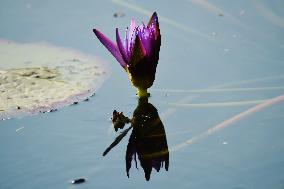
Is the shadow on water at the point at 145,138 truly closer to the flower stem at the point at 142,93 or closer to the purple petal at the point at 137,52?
the flower stem at the point at 142,93

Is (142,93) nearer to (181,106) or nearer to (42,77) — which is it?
(181,106)

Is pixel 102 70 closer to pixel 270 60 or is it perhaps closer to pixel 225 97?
pixel 225 97

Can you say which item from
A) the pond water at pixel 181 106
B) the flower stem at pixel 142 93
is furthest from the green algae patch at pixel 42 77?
the flower stem at pixel 142 93

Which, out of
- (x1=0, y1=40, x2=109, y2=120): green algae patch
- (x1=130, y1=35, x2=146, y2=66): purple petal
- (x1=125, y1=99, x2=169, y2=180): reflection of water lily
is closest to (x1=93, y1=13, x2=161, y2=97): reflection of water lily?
(x1=130, y1=35, x2=146, y2=66): purple petal

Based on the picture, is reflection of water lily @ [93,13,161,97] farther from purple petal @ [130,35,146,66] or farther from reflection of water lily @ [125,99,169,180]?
reflection of water lily @ [125,99,169,180]

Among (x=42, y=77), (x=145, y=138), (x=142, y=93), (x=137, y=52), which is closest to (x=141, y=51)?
(x=137, y=52)

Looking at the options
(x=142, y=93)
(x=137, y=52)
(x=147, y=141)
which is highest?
(x=137, y=52)
